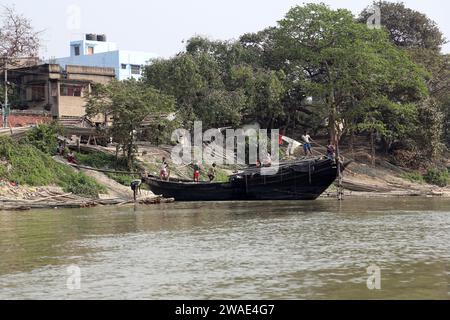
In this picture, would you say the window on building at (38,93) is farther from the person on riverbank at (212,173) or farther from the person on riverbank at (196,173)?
the person on riverbank at (196,173)

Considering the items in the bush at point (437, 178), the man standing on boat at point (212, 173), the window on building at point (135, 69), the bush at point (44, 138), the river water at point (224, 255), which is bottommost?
the river water at point (224, 255)

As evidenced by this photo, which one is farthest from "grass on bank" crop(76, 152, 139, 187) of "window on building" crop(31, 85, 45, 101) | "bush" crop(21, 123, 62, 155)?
"window on building" crop(31, 85, 45, 101)

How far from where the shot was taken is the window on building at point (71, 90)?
151ft

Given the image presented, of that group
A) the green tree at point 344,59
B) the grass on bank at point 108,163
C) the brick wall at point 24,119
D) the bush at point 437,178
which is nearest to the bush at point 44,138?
the grass on bank at point 108,163

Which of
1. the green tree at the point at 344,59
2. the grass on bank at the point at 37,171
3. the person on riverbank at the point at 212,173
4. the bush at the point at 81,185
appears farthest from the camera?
the green tree at the point at 344,59

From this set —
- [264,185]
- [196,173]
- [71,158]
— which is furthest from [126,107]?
[264,185]

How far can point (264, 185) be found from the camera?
33.9 meters

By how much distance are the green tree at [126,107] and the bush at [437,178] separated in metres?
19.7

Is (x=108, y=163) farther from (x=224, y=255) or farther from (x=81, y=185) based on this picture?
(x=224, y=255)

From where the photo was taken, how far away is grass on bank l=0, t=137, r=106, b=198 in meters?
30.7

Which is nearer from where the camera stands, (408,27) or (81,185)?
(81,185)

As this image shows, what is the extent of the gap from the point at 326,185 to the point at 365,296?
2327 centimetres

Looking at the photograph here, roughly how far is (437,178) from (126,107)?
74.7ft

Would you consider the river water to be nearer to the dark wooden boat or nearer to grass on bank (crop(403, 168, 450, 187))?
the dark wooden boat
